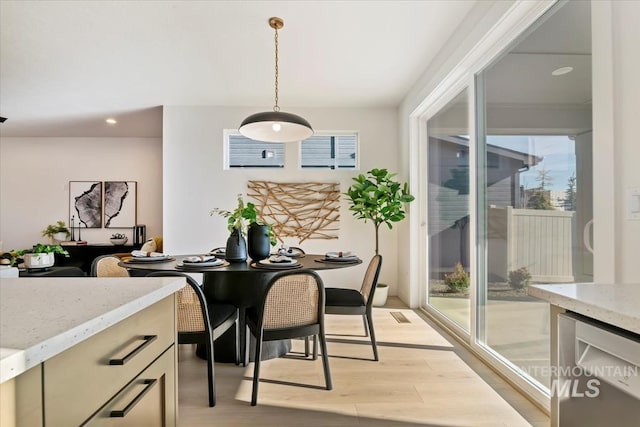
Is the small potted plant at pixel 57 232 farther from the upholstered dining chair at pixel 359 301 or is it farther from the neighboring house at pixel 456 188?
the neighboring house at pixel 456 188

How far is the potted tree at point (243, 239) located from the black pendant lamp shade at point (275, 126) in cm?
59

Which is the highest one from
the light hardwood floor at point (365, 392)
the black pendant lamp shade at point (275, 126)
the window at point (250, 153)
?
the window at point (250, 153)

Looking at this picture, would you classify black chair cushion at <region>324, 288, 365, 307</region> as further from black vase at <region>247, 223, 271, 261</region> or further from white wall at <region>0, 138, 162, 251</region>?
white wall at <region>0, 138, 162, 251</region>

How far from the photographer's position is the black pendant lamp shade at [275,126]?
2428mm

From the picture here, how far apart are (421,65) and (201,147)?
2998 millimetres

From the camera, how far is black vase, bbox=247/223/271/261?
98.6 inches

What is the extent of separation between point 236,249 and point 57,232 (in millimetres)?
5394

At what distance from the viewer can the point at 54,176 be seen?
19.9 feet

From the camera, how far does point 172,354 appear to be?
1143 mm

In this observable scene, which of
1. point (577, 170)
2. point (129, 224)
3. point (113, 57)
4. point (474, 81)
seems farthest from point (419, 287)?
point (129, 224)

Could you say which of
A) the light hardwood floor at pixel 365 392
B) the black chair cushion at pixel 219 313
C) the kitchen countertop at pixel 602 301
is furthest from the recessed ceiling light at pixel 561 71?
the black chair cushion at pixel 219 313

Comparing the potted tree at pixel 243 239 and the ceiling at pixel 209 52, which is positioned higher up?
the ceiling at pixel 209 52

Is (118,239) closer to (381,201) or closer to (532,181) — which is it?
(381,201)

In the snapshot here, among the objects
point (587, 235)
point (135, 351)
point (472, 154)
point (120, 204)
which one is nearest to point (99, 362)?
point (135, 351)
